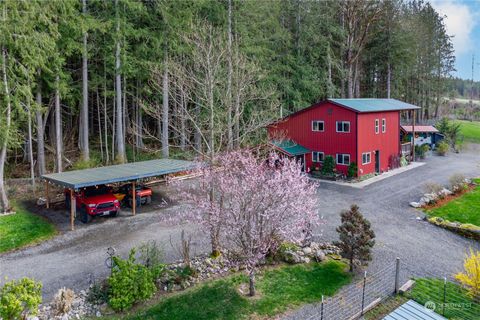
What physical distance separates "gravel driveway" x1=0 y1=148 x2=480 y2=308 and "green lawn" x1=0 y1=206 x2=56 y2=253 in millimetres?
580

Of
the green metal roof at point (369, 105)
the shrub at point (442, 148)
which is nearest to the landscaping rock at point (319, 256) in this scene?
the green metal roof at point (369, 105)

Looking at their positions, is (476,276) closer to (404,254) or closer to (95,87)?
(404,254)

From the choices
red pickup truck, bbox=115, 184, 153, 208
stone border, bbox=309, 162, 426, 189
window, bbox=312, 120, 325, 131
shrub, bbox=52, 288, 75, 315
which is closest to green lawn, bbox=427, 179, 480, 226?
stone border, bbox=309, 162, 426, 189

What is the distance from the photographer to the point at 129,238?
13938 mm

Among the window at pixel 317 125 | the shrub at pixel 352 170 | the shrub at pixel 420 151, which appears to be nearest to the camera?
the shrub at pixel 352 170

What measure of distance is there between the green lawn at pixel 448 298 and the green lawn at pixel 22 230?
1283 cm

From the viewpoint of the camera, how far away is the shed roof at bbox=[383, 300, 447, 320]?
337 inches

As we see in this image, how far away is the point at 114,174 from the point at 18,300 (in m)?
8.98

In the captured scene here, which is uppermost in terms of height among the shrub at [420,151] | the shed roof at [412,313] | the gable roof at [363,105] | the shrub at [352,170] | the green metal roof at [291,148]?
the gable roof at [363,105]

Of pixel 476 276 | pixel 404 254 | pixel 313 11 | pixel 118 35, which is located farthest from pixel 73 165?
pixel 313 11

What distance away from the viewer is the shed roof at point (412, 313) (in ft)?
28.1

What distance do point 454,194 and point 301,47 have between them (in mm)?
19418

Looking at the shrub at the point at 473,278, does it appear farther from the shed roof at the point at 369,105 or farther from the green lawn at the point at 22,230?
the shed roof at the point at 369,105

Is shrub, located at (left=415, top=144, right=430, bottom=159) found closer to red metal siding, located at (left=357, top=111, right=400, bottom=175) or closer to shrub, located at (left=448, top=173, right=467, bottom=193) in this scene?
red metal siding, located at (left=357, top=111, right=400, bottom=175)
